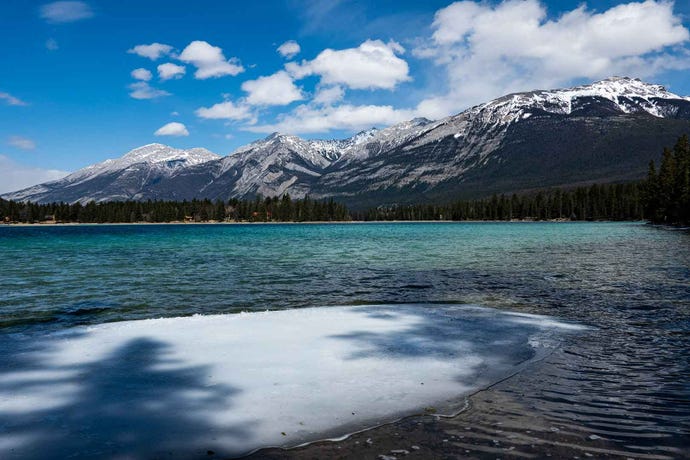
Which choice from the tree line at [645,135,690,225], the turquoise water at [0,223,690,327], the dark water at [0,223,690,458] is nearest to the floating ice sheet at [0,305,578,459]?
the dark water at [0,223,690,458]

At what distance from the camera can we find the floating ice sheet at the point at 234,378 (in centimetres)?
736

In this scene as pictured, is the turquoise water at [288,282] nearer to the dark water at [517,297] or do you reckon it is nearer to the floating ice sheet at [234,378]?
the dark water at [517,297]

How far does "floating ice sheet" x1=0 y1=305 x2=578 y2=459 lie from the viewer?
290 inches

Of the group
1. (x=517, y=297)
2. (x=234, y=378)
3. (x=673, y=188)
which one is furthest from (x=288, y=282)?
(x=673, y=188)

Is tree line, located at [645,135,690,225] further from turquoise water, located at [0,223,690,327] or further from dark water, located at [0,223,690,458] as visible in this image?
dark water, located at [0,223,690,458]

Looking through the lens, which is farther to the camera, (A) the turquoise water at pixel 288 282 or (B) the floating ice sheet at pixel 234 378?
(A) the turquoise water at pixel 288 282

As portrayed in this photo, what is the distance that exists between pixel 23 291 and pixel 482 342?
25.9 m

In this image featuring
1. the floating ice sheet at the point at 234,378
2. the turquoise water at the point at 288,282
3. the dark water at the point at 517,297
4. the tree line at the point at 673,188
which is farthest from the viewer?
the tree line at the point at 673,188

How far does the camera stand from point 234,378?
10312 mm

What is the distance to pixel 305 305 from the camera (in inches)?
886

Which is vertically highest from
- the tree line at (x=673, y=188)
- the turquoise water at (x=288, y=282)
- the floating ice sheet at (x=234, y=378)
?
the tree line at (x=673, y=188)

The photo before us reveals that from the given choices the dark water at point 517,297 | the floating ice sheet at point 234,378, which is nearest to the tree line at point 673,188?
the dark water at point 517,297

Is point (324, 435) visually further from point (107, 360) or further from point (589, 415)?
point (107, 360)

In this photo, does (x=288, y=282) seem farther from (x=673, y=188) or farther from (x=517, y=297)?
(x=673, y=188)
